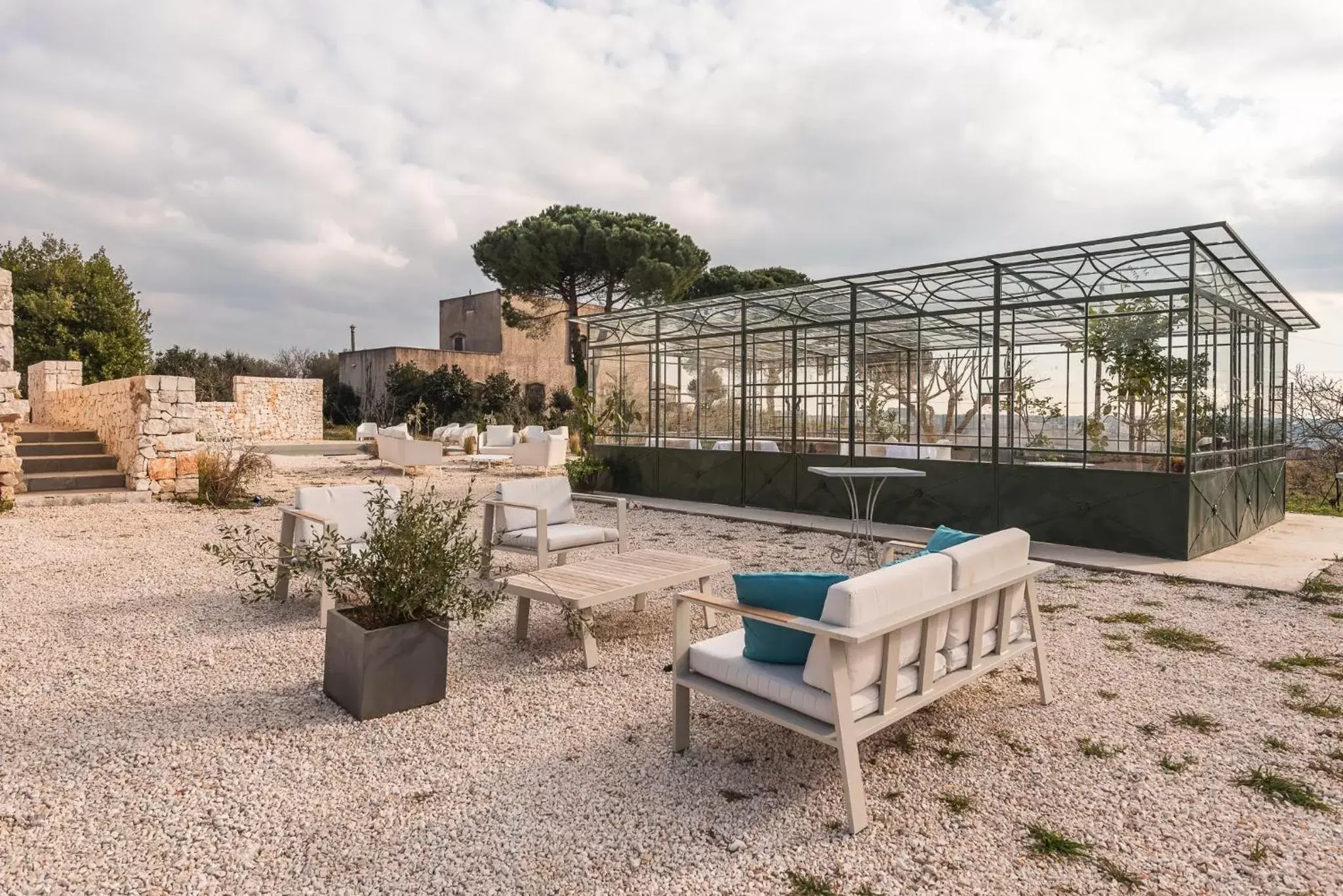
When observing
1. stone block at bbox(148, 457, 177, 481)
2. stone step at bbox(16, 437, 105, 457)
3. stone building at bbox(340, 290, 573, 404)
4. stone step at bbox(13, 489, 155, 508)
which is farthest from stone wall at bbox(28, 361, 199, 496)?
stone building at bbox(340, 290, 573, 404)

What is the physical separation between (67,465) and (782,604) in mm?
11733

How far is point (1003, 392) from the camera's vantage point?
9.56 metres

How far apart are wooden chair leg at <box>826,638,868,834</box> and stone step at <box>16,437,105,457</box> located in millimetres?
12335

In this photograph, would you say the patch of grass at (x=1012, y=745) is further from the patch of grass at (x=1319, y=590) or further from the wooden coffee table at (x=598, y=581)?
the patch of grass at (x=1319, y=590)

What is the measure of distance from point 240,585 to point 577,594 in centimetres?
318

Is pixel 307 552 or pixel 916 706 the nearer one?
pixel 916 706

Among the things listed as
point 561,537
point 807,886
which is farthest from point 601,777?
point 561,537

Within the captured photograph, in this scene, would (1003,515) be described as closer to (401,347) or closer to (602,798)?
(602,798)

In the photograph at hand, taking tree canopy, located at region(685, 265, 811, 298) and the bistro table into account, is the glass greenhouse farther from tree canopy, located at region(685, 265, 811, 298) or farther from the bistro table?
tree canopy, located at region(685, 265, 811, 298)

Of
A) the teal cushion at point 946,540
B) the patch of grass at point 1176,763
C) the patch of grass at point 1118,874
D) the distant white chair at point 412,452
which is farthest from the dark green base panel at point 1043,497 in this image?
the patch of grass at point 1118,874

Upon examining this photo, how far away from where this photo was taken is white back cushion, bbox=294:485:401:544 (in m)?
4.83

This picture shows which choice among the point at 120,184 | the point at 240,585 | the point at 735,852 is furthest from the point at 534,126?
the point at 735,852

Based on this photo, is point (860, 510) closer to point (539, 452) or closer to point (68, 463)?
point (539, 452)

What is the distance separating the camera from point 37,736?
9.66 feet
